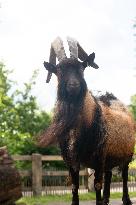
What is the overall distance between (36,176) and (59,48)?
746 cm

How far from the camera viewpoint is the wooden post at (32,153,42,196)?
52.5 feet

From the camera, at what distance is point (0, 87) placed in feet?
76.5

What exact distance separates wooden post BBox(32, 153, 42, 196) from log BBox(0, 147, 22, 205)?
6.26m

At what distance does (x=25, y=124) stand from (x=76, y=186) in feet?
48.8

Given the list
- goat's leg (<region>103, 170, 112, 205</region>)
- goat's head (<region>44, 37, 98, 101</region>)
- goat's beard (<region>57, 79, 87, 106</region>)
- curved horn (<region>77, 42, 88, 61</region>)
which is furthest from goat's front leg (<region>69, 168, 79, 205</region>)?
curved horn (<region>77, 42, 88, 61</region>)

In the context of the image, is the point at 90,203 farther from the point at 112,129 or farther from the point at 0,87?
the point at 0,87

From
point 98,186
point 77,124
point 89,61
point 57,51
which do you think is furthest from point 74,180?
point 57,51

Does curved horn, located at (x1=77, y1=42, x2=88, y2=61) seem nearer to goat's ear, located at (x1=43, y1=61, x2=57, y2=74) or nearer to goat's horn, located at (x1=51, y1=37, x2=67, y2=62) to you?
goat's horn, located at (x1=51, y1=37, x2=67, y2=62)

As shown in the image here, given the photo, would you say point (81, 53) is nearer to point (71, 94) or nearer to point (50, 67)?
point (50, 67)

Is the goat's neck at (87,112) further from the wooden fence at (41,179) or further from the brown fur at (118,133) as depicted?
the wooden fence at (41,179)

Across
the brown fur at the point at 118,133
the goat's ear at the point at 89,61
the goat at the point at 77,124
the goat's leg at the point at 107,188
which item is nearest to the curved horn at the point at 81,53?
the goat at the point at 77,124

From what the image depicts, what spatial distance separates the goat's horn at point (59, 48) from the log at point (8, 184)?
2181 millimetres

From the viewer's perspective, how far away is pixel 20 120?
24547 mm

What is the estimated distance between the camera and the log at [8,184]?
951cm
